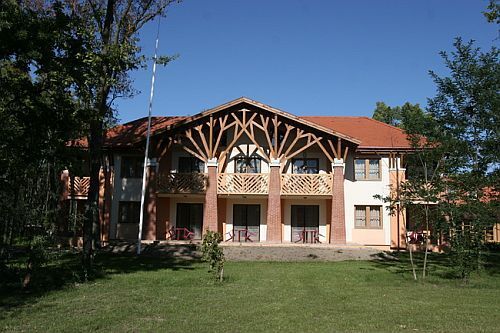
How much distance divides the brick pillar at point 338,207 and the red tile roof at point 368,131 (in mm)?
2179

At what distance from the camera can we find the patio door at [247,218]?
27.7m

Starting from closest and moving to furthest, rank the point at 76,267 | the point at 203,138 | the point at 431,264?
the point at 76,267 < the point at 431,264 < the point at 203,138

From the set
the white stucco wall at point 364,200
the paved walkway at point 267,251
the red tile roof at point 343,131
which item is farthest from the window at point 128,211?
the white stucco wall at point 364,200

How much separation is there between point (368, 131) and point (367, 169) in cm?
314

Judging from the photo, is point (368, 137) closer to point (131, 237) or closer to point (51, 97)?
point (131, 237)

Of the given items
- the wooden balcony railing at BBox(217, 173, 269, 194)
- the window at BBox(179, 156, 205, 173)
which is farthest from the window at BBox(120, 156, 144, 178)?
the wooden balcony railing at BBox(217, 173, 269, 194)

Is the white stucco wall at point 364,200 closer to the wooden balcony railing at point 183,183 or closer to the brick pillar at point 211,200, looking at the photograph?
the brick pillar at point 211,200

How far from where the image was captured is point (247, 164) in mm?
27734

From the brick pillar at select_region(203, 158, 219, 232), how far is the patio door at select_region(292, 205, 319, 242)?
479 cm

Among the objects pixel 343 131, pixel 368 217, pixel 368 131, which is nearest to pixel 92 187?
pixel 368 217

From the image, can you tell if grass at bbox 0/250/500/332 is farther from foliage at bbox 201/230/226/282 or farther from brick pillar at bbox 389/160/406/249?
brick pillar at bbox 389/160/406/249

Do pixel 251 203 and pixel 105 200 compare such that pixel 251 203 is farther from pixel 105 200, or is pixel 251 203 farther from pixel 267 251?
pixel 105 200

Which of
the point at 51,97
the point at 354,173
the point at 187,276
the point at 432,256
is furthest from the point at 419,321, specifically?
the point at 354,173

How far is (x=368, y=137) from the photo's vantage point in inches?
1105
